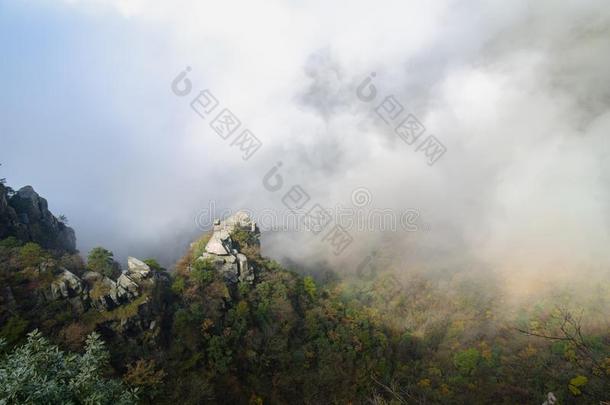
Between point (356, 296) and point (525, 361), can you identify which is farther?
point (356, 296)

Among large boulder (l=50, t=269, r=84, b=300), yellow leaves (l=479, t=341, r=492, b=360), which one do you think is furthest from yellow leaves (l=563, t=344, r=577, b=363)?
large boulder (l=50, t=269, r=84, b=300)

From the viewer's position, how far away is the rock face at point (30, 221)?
1690 inches

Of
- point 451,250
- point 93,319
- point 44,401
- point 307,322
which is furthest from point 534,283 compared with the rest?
point 44,401

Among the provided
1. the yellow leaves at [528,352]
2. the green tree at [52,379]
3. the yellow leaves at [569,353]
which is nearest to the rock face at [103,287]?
the green tree at [52,379]

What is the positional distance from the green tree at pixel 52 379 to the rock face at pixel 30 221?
125 ft

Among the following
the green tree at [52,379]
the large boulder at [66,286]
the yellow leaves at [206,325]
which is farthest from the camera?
the yellow leaves at [206,325]

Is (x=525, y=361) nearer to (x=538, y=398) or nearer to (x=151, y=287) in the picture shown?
(x=538, y=398)

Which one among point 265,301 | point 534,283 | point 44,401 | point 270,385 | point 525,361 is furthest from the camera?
point 534,283

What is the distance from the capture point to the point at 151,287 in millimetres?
42906

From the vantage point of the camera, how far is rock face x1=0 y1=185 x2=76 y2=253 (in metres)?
42.9

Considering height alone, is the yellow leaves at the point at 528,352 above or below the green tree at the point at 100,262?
above

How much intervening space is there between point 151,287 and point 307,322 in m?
27.2

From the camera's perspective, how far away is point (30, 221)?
47.8 meters

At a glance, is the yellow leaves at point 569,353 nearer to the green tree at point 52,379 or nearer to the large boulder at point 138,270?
the large boulder at point 138,270
